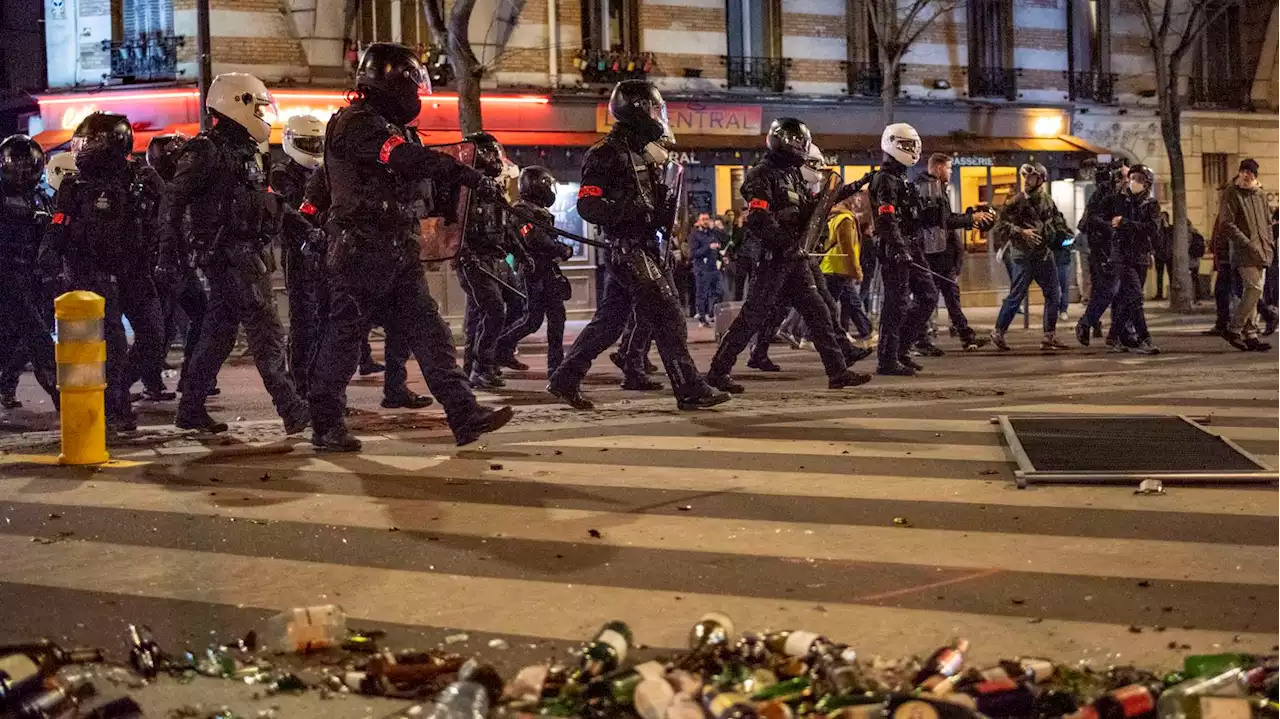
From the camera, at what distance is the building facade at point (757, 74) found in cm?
2425

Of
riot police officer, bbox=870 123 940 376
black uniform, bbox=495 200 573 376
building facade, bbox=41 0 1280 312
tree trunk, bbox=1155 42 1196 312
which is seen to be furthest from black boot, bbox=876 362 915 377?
tree trunk, bbox=1155 42 1196 312

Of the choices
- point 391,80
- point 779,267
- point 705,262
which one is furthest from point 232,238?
point 705,262

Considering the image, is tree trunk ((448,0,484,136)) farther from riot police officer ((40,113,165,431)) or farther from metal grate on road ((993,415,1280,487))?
metal grate on road ((993,415,1280,487))

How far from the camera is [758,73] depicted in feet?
91.8

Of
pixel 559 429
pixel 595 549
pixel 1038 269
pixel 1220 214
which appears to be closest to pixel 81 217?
pixel 559 429

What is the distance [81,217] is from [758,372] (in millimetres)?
5704

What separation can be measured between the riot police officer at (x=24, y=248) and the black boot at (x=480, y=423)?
4.85 m

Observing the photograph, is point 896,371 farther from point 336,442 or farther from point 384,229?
point 384,229

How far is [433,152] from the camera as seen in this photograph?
24.2ft

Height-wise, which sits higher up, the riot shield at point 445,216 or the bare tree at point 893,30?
the bare tree at point 893,30

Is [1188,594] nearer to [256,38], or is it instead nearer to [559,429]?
[559,429]

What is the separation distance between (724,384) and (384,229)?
381 centimetres

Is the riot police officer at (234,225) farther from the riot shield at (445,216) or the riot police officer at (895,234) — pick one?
the riot police officer at (895,234)

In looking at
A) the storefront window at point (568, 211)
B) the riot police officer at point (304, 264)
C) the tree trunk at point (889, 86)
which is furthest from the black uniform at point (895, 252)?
the tree trunk at point (889, 86)
